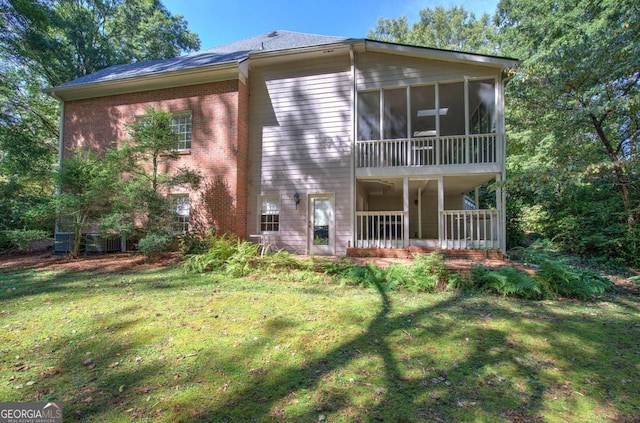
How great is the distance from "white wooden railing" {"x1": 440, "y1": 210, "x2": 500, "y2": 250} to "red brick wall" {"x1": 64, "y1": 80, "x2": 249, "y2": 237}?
644 cm

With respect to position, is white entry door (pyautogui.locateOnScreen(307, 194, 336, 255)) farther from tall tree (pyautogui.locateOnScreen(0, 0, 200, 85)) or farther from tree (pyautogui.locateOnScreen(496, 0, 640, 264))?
tall tree (pyautogui.locateOnScreen(0, 0, 200, 85))

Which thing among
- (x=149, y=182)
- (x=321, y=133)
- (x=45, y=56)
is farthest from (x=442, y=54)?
(x=45, y=56)

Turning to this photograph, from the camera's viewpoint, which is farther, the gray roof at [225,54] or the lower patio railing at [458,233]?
the gray roof at [225,54]

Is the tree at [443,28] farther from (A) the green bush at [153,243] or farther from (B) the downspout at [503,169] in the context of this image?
(A) the green bush at [153,243]

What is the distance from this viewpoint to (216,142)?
33.2 feet

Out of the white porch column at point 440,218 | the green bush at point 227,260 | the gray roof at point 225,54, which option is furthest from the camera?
the gray roof at point 225,54

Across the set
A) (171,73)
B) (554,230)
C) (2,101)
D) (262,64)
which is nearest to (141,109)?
(171,73)

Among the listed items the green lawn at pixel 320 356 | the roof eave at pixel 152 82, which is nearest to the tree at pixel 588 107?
the green lawn at pixel 320 356

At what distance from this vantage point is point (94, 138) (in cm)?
1137

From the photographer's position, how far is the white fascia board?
8383 millimetres

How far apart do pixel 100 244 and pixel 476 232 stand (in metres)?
12.1

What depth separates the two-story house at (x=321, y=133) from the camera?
909 centimetres

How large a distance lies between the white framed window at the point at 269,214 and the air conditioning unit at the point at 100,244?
4975 millimetres

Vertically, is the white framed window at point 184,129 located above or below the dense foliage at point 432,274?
above
